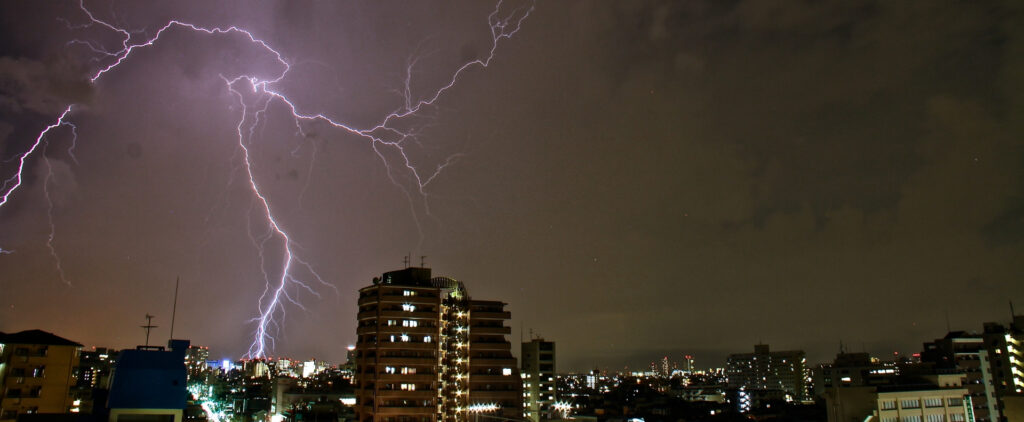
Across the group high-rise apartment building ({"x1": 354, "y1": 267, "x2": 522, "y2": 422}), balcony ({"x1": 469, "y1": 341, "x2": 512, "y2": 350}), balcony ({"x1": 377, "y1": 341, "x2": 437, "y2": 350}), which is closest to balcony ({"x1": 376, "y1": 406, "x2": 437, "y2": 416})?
high-rise apartment building ({"x1": 354, "y1": 267, "x2": 522, "y2": 422})

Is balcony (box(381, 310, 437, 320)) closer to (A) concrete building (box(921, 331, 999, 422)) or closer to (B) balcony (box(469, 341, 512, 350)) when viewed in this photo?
(B) balcony (box(469, 341, 512, 350))

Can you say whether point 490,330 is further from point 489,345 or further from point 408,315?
point 408,315

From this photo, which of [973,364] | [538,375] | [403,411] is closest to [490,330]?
[403,411]

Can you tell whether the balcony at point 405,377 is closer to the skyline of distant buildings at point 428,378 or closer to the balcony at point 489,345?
the skyline of distant buildings at point 428,378

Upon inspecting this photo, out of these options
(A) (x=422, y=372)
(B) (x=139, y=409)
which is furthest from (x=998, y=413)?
(B) (x=139, y=409)

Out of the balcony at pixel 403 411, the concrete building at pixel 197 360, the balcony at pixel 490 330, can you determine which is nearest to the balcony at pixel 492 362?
the balcony at pixel 490 330

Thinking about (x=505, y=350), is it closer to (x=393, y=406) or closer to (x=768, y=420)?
(x=393, y=406)
